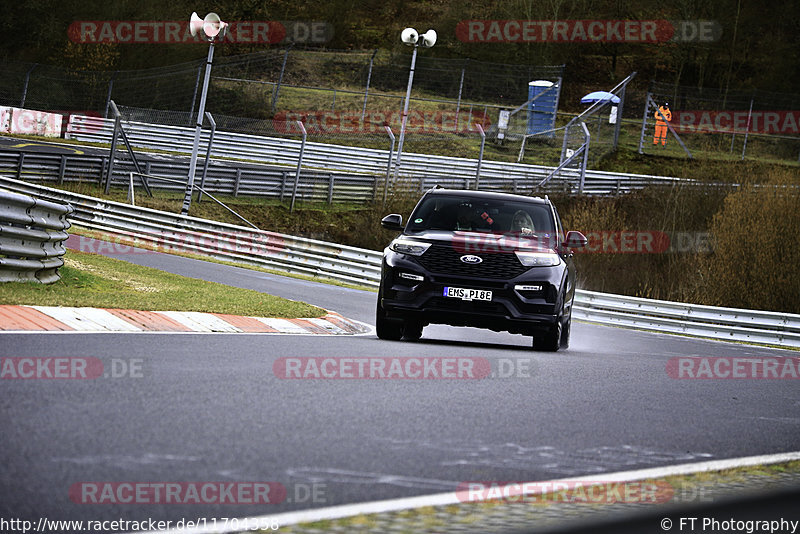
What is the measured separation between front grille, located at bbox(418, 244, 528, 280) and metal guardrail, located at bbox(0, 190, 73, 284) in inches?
167

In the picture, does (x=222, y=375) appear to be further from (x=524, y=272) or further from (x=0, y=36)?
(x=0, y=36)

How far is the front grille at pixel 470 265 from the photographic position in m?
12.1

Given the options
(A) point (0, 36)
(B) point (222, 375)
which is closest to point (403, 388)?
(B) point (222, 375)

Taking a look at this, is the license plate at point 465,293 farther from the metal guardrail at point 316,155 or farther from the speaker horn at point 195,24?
the metal guardrail at point 316,155

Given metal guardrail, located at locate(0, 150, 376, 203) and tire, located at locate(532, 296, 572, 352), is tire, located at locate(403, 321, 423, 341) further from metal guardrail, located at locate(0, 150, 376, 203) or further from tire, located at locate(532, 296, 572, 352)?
metal guardrail, located at locate(0, 150, 376, 203)

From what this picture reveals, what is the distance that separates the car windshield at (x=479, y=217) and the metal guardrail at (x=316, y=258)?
10.7 m

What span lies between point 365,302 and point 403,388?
11.7 meters

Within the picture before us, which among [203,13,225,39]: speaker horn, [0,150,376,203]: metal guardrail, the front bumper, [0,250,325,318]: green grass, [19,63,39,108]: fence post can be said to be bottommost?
[0,250,325,318]: green grass

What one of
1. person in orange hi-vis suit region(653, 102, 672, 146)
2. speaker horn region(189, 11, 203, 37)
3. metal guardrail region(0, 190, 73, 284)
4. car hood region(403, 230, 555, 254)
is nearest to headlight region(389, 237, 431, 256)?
car hood region(403, 230, 555, 254)

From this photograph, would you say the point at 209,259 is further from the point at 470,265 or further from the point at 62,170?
the point at 470,265

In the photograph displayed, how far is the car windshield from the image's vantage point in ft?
42.7

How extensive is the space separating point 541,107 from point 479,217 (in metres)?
41.3

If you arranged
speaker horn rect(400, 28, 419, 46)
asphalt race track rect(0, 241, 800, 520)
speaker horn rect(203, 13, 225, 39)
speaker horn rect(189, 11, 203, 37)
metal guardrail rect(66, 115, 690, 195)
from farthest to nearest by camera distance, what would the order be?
metal guardrail rect(66, 115, 690, 195) → speaker horn rect(400, 28, 419, 46) → speaker horn rect(189, 11, 203, 37) → speaker horn rect(203, 13, 225, 39) → asphalt race track rect(0, 241, 800, 520)

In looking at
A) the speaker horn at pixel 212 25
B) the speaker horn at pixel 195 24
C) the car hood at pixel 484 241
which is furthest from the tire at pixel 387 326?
the speaker horn at pixel 195 24
